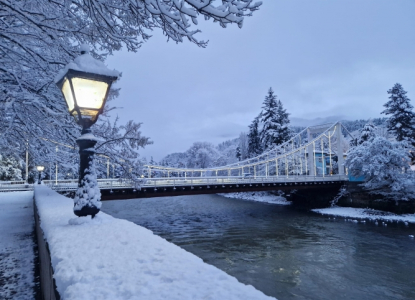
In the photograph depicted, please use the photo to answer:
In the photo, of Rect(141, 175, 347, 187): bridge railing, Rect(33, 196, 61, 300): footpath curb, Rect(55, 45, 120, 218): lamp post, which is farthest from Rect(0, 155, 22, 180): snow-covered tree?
Rect(33, 196, 61, 300): footpath curb

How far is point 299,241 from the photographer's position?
1434 centimetres

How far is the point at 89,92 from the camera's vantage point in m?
3.75

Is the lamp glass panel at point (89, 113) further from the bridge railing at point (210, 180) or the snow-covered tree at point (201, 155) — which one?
the snow-covered tree at point (201, 155)

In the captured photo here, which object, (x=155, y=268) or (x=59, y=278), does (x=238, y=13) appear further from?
(x=59, y=278)

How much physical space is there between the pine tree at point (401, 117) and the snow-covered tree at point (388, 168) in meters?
6.33

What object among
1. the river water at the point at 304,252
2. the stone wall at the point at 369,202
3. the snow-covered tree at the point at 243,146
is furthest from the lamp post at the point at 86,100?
the snow-covered tree at the point at 243,146

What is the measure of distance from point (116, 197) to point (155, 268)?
17.4 meters

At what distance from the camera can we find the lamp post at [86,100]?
360 centimetres

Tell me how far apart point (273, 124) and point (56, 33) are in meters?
35.5

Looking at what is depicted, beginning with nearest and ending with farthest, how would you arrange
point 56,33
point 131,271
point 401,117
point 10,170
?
point 131,271
point 56,33
point 401,117
point 10,170

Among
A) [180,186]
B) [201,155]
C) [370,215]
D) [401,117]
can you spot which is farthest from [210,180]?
[201,155]

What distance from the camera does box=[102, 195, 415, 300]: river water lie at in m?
8.52

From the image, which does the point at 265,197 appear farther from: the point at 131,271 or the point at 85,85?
the point at 131,271

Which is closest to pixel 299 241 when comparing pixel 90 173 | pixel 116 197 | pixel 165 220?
pixel 165 220
